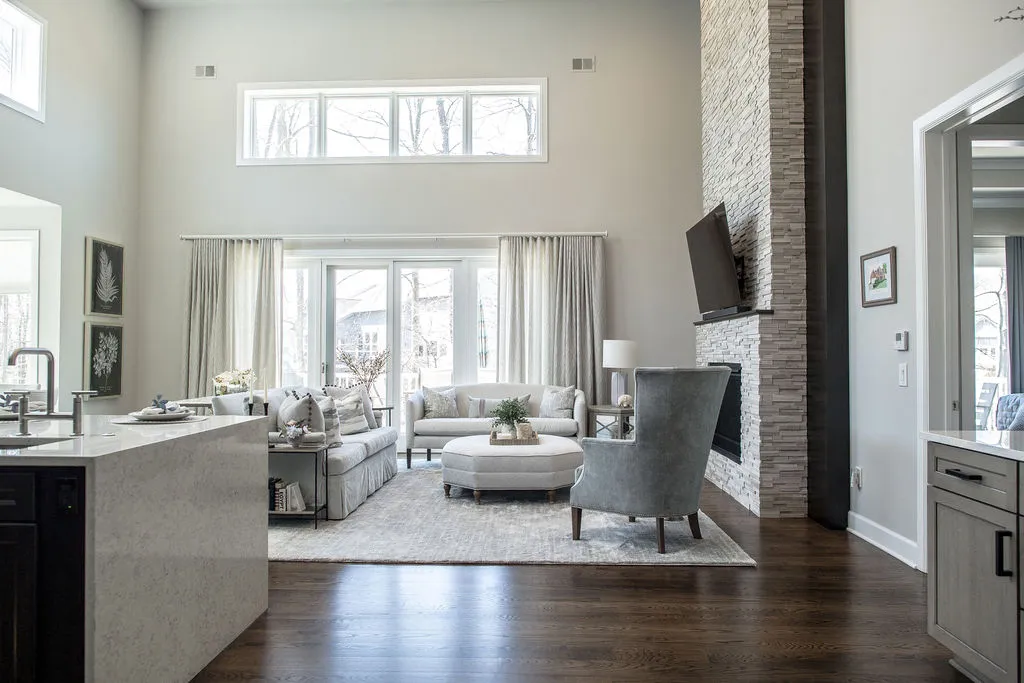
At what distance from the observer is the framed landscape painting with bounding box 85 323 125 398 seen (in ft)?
20.5

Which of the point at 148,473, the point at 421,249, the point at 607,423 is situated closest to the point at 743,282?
the point at 607,423

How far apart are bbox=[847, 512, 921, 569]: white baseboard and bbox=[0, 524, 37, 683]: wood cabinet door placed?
12.5ft

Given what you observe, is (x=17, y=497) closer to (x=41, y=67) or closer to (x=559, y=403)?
(x=559, y=403)

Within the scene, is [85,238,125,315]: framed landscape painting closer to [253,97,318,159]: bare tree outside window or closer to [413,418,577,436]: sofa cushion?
[253,97,318,159]: bare tree outside window

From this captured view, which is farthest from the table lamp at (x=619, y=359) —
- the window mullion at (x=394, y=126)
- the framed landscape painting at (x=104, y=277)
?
the framed landscape painting at (x=104, y=277)

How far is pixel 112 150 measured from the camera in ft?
21.8

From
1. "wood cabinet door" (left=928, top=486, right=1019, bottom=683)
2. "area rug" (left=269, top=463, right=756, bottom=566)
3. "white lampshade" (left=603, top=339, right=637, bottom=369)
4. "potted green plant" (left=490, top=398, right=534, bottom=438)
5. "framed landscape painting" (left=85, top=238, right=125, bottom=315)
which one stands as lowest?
"area rug" (left=269, top=463, right=756, bottom=566)

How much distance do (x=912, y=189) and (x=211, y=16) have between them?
7540 mm

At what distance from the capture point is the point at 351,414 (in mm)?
5266

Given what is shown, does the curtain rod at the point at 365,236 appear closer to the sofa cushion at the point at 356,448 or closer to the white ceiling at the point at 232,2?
the sofa cushion at the point at 356,448

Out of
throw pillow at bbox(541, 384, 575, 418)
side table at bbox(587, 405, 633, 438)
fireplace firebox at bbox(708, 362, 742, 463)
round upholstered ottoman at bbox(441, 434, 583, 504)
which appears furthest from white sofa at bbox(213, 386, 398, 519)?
fireplace firebox at bbox(708, 362, 742, 463)

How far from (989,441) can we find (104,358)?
752cm

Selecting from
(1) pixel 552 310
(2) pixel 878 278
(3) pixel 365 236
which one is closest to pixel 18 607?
(2) pixel 878 278

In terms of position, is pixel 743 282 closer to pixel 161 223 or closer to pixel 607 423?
pixel 607 423
